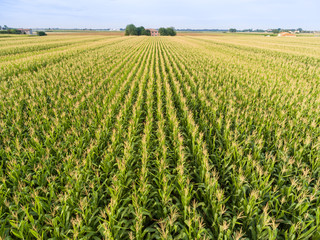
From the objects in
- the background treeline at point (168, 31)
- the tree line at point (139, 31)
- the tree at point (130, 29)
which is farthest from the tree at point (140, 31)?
the background treeline at point (168, 31)

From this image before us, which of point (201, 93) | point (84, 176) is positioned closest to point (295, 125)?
point (201, 93)

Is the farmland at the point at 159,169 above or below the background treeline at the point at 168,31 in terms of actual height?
below

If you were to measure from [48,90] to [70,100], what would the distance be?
7.05ft

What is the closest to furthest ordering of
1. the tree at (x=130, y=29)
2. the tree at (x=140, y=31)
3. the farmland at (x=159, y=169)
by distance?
the farmland at (x=159, y=169)
the tree at (x=130, y=29)
the tree at (x=140, y=31)

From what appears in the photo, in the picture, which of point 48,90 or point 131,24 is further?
point 131,24

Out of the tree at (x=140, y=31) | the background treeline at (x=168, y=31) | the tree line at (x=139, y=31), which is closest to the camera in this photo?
the tree line at (x=139, y=31)

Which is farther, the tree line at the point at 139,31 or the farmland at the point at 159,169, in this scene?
the tree line at the point at 139,31

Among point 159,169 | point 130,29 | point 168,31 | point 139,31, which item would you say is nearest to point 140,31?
point 139,31

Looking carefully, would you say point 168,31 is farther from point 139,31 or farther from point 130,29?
point 130,29

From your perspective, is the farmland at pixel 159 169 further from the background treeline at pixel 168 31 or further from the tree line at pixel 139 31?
the background treeline at pixel 168 31

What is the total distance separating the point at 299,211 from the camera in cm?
286

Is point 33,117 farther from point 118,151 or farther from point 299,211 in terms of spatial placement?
point 299,211

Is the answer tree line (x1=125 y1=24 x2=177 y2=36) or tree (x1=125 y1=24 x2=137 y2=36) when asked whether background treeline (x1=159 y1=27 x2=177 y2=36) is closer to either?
tree line (x1=125 y1=24 x2=177 y2=36)

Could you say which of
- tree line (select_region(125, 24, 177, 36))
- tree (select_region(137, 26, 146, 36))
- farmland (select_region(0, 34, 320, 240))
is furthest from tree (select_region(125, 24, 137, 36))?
farmland (select_region(0, 34, 320, 240))
